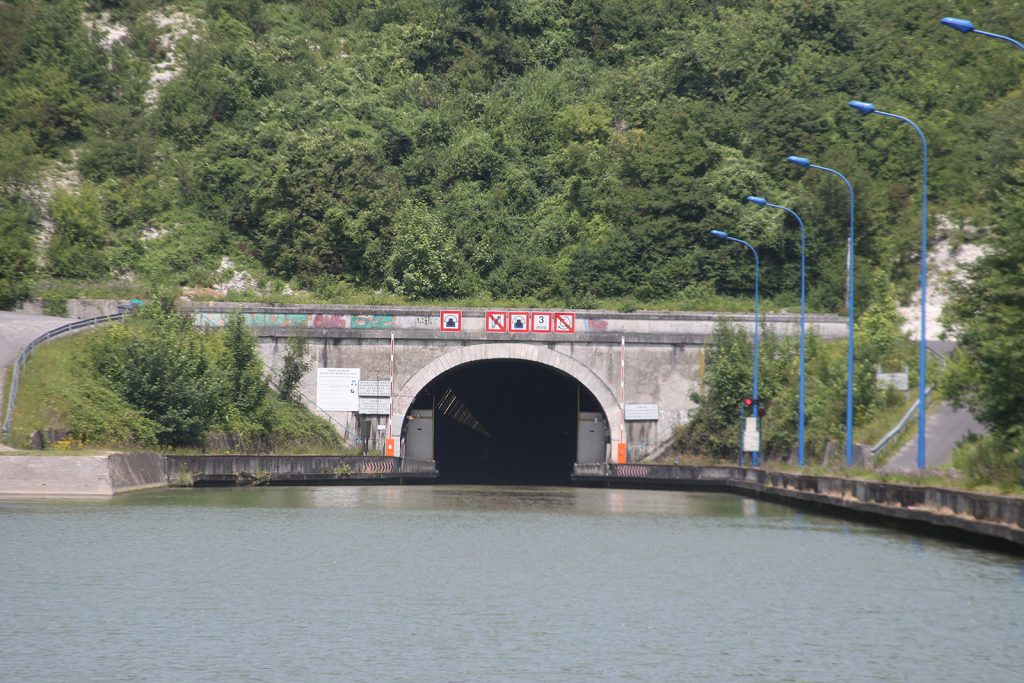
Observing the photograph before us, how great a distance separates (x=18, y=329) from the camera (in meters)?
51.6

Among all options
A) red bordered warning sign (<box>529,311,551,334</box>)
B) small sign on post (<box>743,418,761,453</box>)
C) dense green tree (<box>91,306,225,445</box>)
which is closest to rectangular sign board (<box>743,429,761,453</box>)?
small sign on post (<box>743,418,761,453</box>)

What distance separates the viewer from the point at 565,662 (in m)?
14.5

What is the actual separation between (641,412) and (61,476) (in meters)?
30.7

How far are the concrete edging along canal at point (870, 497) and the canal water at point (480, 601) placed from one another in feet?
2.06

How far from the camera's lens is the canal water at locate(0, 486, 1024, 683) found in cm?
1429

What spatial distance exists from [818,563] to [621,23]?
5856 cm

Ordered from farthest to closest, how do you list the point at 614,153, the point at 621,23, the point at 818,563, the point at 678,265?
1. the point at 621,23
2. the point at 614,153
3. the point at 678,265
4. the point at 818,563

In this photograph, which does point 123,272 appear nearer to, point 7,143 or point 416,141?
point 7,143

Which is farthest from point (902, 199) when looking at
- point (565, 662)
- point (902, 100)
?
point (565, 662)

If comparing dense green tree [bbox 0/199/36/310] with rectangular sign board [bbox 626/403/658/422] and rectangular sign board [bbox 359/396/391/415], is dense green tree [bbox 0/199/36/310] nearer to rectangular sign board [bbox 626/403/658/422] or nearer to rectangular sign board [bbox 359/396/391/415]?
rectangular sign board [bbox 359/396/391/415]

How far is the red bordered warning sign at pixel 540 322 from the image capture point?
5938 cm

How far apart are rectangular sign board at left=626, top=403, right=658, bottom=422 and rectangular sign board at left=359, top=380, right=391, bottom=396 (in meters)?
9.49

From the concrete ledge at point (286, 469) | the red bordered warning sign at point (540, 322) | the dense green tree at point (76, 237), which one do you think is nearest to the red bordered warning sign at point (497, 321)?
the red bordered warning sign at point (540, 322)

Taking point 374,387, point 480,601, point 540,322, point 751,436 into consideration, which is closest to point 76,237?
point 374,387
